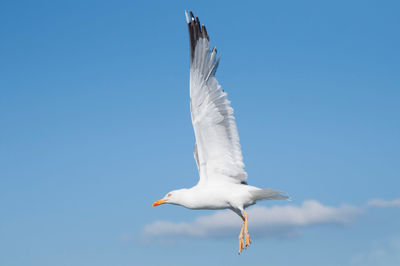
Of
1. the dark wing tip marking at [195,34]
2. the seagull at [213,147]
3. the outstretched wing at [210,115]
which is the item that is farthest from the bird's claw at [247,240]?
the dark wing tip marking at [195,34]

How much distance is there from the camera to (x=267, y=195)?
17.7 m

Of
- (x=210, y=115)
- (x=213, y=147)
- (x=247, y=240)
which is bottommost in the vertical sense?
(x=247, y=240)

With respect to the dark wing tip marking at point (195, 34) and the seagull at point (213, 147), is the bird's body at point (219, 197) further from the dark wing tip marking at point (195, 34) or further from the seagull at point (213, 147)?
the dark wing tip marking at point (195, 34)

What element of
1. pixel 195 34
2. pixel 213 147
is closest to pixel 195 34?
pixel 195 34

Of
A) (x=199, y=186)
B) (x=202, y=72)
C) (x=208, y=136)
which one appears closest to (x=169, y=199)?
(x=199, y=186)

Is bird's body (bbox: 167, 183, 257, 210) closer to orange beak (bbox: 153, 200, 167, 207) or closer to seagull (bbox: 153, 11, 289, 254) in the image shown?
seagull (bbox: 153, 11, 289, 254)

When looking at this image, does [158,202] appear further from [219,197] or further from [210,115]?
[210,115]

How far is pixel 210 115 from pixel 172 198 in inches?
105

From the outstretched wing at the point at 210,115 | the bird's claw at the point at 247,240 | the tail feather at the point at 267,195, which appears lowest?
the bird's claw at the point at 247,240

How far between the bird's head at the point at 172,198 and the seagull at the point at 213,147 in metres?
0.03

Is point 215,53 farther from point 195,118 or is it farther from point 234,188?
point 234,188

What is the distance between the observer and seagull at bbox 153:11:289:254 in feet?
56.9

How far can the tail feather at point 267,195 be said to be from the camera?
17.4 metres

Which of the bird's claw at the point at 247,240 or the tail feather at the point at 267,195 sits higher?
the tail feather at the point at 267,195
